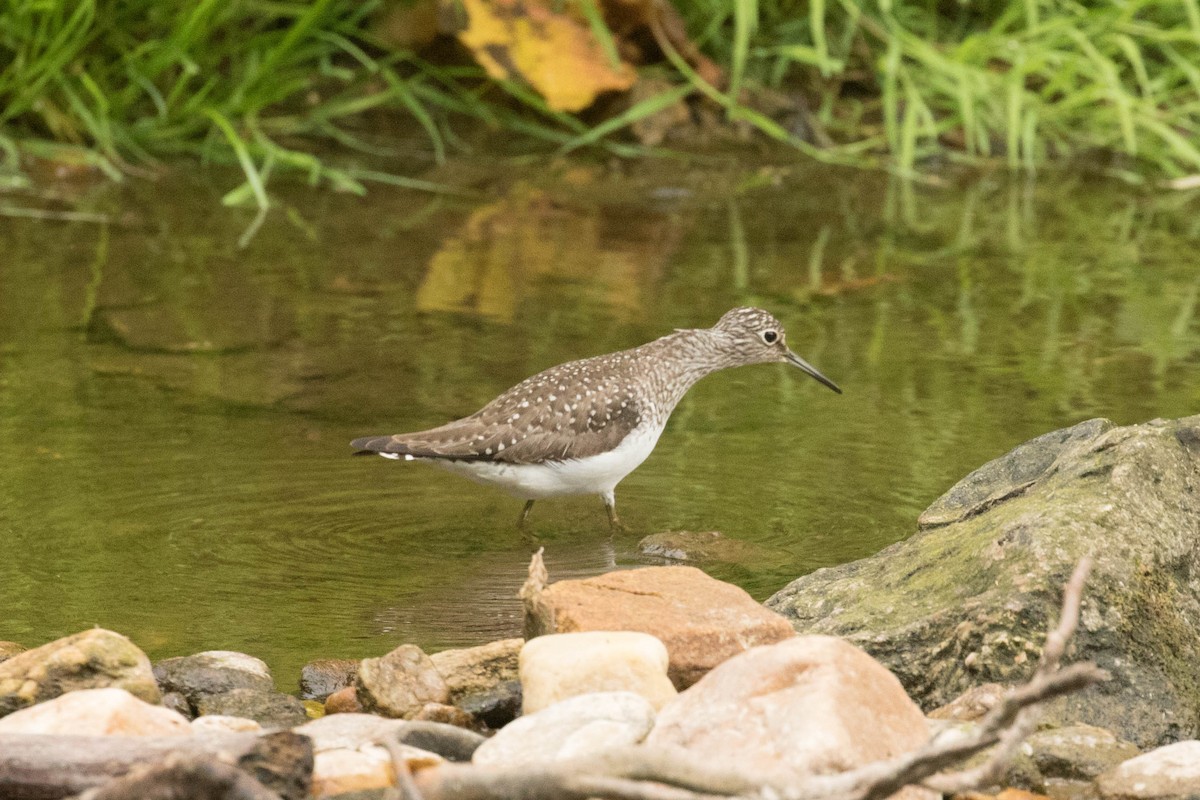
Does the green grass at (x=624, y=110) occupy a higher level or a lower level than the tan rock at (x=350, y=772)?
higher

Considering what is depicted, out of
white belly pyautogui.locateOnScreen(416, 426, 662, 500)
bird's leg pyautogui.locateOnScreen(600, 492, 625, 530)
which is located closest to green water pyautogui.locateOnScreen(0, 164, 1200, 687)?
bird's leg pyautogui.locateOnScreen(600, 492, 625, 530)

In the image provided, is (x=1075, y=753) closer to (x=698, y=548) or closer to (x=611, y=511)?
(x=698, y=548)

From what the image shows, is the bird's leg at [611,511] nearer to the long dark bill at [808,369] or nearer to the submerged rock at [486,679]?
the long dark bill at [808,369]

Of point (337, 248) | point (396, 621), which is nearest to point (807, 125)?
point (337, 248)

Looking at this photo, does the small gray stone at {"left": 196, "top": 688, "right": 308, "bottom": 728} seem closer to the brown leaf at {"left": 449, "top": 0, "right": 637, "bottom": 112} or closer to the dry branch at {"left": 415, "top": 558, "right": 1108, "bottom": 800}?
the dry branch at {"left": 415, "top": 558, "right": 1108, "bottom": 800}

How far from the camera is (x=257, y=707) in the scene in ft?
14.1

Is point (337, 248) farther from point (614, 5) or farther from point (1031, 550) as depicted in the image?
point (1031, 550)

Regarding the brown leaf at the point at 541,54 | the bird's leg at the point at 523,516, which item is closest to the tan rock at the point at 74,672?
the bird's leg at the point at 523,516

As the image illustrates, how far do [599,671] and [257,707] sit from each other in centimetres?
92

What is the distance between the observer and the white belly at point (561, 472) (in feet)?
20.3

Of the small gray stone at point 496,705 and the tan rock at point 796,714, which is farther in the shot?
the small gray stone at point 496,705

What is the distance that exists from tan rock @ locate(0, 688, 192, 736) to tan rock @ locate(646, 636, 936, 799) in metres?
1.07

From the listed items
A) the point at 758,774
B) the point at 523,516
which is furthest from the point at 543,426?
the point at 758,774

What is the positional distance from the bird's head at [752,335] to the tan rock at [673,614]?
2563mm
